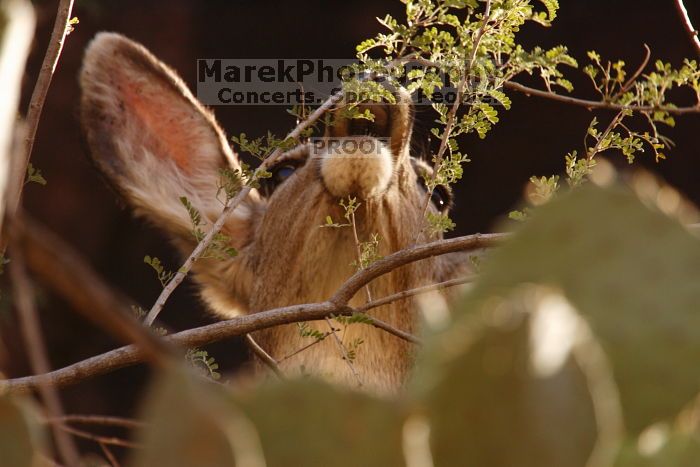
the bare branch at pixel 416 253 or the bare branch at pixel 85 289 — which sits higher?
the bare branch at pixel 85 289

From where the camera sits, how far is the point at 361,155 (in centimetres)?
332

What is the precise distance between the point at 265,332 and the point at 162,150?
3.24 ft

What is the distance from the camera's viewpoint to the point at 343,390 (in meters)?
0.93

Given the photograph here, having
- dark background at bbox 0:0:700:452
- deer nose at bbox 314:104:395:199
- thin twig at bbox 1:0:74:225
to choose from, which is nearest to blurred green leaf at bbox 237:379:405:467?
thin twig at bbox 1:0:74:225

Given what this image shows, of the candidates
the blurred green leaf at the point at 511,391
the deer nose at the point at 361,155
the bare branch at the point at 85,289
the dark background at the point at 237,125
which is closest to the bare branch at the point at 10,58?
the bare branch at the point at 85,289

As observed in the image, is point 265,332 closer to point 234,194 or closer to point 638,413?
point 234,194

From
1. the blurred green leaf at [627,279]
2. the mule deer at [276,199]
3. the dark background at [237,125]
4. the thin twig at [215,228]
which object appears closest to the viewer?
the blurred green leaf at [627,279]

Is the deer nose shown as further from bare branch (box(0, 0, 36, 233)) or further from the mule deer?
bare branch (box(0, 0, 36, 233))

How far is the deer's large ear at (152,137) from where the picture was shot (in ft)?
13.3

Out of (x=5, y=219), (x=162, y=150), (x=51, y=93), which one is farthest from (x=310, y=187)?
(x=51, y=93)

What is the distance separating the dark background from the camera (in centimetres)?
922

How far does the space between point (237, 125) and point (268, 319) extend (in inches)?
332

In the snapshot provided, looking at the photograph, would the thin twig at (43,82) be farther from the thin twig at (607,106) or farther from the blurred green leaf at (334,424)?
the blurred green leaf at (334,424)

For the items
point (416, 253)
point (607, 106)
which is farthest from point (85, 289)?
point (607, 106)
